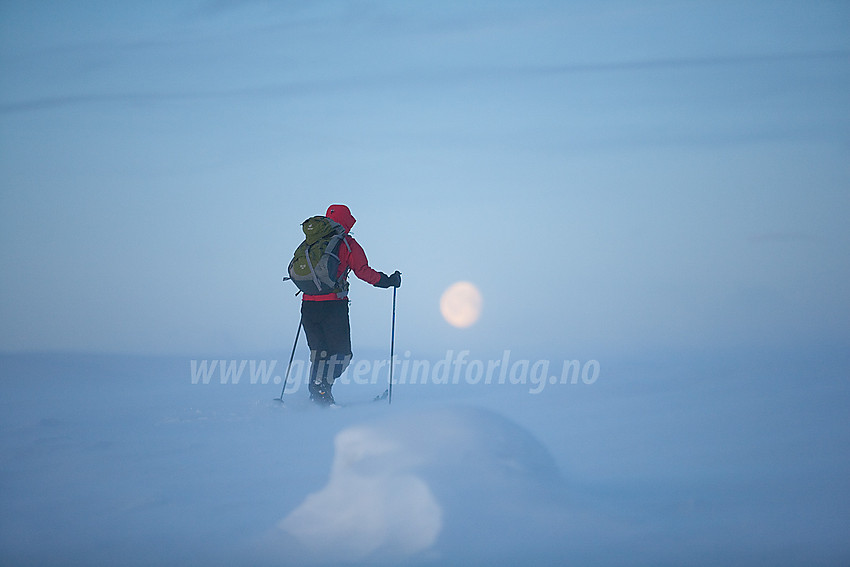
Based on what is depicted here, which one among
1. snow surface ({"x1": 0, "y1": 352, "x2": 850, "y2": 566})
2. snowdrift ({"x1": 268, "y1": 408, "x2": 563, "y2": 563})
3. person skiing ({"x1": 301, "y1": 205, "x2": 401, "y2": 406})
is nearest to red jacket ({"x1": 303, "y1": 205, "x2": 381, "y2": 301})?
Answer: person skiing ({"x1": 301, "y1": 205, "x2": 401, "y2": 406})

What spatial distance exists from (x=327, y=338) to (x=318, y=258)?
98 cm

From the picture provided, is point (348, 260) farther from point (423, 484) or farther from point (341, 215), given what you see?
point (423, 484)

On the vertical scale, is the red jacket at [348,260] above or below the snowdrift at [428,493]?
above

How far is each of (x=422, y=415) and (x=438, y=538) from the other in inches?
62.7

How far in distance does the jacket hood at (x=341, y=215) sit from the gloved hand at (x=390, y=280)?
72 cm

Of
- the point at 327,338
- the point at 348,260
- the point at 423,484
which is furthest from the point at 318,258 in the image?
the point at 423,484

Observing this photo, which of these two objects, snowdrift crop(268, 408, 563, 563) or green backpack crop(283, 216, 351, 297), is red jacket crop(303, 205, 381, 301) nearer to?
green backpack crop(283, 216, 351, 297)

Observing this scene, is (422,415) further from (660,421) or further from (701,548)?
(660,421)

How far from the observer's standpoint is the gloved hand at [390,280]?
7456 millimetres

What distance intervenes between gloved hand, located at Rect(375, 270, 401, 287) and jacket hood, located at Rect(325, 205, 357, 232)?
28.3 inches

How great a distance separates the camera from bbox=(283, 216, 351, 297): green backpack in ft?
22.9

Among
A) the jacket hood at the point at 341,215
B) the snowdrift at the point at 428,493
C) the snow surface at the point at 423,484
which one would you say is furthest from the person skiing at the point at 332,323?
the snowdrift at the point at 428,493

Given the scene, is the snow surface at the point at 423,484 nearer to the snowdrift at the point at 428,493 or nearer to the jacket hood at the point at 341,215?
the snowdrift at the point at 428,493

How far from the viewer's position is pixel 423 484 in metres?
4.66
